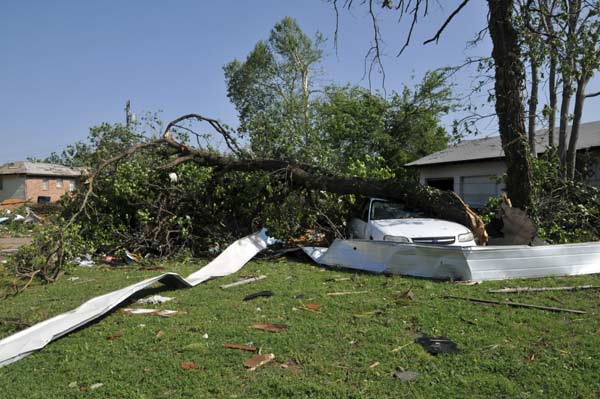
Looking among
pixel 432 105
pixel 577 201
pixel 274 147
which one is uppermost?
pixel 432 105

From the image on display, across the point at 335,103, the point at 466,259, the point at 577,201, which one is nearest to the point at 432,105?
→ the point at 335,103

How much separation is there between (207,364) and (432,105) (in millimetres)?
25780

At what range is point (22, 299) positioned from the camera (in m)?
6.29

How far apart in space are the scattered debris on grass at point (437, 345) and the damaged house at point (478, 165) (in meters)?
11.9

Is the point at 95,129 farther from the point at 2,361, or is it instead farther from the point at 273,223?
the point at 2,361

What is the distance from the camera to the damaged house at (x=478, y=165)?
14148 mm

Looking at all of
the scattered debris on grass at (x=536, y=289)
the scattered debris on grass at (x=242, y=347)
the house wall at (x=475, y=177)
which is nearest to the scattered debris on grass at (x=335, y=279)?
the scattered debris on grass at (x=536, y=289)

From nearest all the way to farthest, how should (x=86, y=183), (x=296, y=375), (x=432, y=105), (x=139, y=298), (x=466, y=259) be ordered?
(x=296, y=375), (x=139, y=298), (x=466, y=259), (x=86, y=183), (x=432, y=105)

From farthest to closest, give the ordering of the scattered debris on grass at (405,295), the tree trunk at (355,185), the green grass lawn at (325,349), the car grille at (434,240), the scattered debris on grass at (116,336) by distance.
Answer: the tree trunk at (355,185)
the car grille at (434,240)
the scattered debris on grass at (405,295)
the scattered debris on grass at (116,336)
the green grass lawn at (325,349)

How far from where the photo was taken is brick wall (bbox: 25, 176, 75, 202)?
41250 millimetres

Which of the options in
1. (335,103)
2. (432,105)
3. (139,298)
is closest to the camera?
(139,298)

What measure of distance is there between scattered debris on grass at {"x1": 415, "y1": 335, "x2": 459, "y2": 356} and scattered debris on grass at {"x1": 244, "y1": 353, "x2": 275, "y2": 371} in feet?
4.60

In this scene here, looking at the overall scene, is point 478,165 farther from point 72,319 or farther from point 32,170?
point 32,170

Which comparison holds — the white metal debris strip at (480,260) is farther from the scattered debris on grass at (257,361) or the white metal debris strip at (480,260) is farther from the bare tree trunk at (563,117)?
the bare tree trunk at (563,117)
